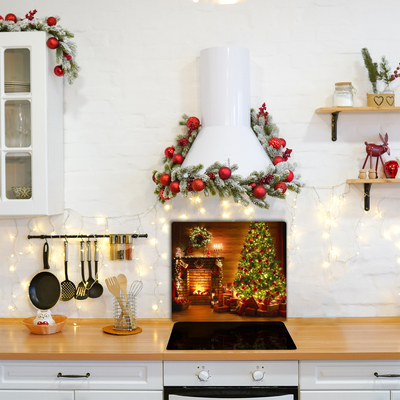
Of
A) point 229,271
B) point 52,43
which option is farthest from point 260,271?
point 52,43

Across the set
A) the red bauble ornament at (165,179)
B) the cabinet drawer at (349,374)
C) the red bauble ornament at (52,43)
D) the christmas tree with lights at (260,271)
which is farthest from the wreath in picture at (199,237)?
the red bauble ornament at (52,43)

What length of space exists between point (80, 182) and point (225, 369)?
47.9 inches

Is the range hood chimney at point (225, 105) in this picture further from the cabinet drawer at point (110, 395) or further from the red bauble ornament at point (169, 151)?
the cabinet drawer at point (110, 395)

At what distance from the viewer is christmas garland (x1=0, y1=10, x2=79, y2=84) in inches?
→ 83.6

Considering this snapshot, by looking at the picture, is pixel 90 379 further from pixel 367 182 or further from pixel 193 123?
pixel 367 182

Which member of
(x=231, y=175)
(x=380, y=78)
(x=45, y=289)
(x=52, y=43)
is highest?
(x=52, y=43)

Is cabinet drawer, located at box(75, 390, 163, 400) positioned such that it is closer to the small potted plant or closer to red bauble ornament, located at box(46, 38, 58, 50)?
red bauble ornament, located at box(46, 38, 58, 50)

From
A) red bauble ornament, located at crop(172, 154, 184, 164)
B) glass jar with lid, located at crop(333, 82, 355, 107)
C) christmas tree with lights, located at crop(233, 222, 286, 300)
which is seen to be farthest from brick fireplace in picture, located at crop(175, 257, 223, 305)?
glass jar with lid, located at crop(333, 82, 355, 107)

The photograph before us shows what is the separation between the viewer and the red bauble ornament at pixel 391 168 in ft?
7.50

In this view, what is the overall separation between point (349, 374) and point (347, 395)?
0.09 m

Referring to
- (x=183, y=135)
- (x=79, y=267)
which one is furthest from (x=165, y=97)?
(x=79, y=267)

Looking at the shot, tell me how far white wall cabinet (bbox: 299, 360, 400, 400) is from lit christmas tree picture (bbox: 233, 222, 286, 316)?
1.67 ft

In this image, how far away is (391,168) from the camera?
2.29 m

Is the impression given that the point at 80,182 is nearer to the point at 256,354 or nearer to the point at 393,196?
the point at 256,354
